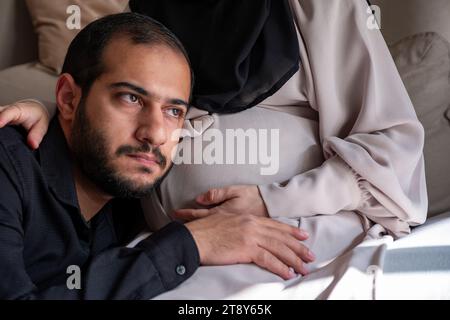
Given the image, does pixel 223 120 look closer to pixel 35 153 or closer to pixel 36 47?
pixel 35 153

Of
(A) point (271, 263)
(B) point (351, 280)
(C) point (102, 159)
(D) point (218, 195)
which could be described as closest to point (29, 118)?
(C) point (102, 159)

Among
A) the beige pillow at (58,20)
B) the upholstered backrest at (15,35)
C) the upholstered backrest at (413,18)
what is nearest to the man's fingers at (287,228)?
the upholstered backrest at (413,18)

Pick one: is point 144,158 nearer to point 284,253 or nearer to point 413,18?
point 284,253

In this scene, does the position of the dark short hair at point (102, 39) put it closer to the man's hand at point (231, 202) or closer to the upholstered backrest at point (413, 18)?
the man's hand at point (231, 202)

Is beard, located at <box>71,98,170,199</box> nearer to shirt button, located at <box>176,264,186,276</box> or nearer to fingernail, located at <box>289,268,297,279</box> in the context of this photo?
shirt button, located at <box>176,264,186,276</box>

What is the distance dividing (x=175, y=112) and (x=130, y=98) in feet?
0.34

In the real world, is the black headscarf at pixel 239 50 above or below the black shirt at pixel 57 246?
above

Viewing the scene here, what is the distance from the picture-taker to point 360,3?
53.1 inches

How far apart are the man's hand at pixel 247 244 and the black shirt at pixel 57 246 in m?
0.04

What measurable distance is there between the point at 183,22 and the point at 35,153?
1.61 ft

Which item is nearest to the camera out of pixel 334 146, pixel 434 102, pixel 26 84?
pixel 334 146

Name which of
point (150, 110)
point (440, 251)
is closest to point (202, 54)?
point (150, 110)

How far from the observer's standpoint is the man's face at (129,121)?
117cm

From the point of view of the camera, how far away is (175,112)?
4.11 feet
